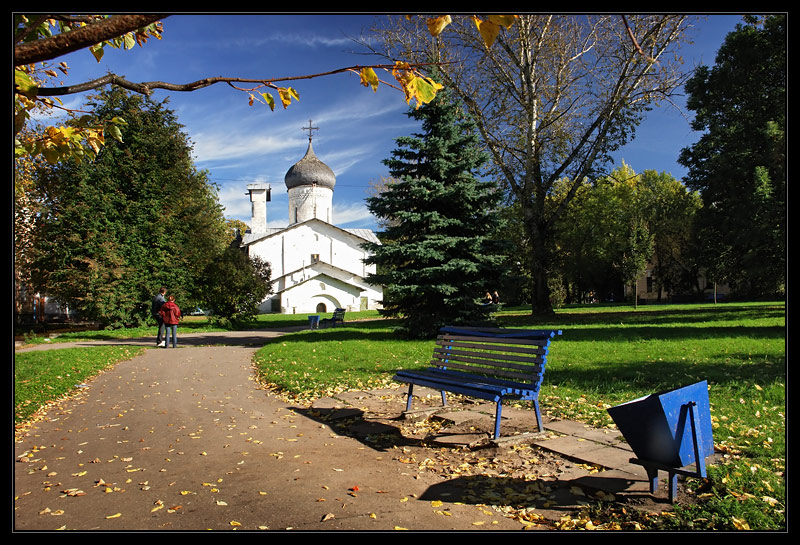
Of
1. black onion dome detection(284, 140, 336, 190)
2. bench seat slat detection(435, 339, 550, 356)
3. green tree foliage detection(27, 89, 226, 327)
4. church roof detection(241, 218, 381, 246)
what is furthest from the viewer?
black onion dome detection(284, 140, 336, 190)

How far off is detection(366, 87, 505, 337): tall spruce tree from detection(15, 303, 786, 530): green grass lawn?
1518mm

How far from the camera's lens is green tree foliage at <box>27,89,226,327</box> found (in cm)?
2270

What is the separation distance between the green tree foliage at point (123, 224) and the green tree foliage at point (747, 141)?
2469cm

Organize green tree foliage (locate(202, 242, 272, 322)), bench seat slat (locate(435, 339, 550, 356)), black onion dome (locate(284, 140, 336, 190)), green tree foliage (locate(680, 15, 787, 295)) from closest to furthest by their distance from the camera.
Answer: bench seat slat (locate(435, 339, 550, 356)) < green tree foliage (locate(680, 15, 787, 295)) < green tree foliage (locate(202, 242, 272, 322)) < black onion dome (locate(284, 140, 336, 190))

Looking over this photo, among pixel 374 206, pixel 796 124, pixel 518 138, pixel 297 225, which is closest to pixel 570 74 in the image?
pixel 518 138

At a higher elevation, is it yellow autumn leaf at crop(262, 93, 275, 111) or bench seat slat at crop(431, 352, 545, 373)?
yellow autumn leaf at crop(262, 93, 275, 111)

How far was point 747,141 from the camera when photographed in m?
21.7

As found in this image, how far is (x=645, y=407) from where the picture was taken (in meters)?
3.52

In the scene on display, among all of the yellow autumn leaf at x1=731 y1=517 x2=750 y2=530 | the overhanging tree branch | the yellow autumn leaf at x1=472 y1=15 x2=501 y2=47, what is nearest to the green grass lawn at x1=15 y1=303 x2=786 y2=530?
the yellow autumn leaf at x1=731 y1=517 x2=750 y2=530

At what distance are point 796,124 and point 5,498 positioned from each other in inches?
182

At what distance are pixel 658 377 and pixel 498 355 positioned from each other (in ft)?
11.9

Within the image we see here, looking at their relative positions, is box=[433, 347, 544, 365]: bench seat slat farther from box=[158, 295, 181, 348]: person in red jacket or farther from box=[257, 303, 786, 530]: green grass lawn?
box=[158, 295, 181, 348]: person in red jacket

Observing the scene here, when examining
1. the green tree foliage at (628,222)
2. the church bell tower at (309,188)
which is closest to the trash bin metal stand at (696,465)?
the green tree foliage at (628,222)

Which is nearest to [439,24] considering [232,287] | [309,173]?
[232,287]
